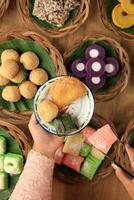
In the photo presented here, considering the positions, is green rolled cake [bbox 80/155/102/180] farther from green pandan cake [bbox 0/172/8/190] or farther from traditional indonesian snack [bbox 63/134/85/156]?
green pandan cake [bbox 0/172/8/190]

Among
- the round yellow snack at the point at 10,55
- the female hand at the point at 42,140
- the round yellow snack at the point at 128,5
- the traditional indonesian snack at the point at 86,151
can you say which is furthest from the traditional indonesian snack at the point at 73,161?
the round yellow snack at the point at 128,5

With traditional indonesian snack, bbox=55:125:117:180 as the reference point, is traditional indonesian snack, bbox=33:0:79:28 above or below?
above

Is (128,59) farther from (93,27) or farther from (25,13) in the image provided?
(25,13)

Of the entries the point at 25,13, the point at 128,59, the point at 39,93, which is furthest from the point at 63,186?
the point at 25,13

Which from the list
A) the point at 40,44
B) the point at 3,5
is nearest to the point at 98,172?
the point at 40,44

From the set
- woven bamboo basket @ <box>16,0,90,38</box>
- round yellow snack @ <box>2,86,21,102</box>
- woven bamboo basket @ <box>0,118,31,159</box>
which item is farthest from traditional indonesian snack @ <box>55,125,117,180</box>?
woven bamboo basket @ <box>16,0,90,38</box>

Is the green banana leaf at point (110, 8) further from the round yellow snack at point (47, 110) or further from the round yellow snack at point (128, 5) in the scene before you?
the round yellow snack at point (47, 110)
